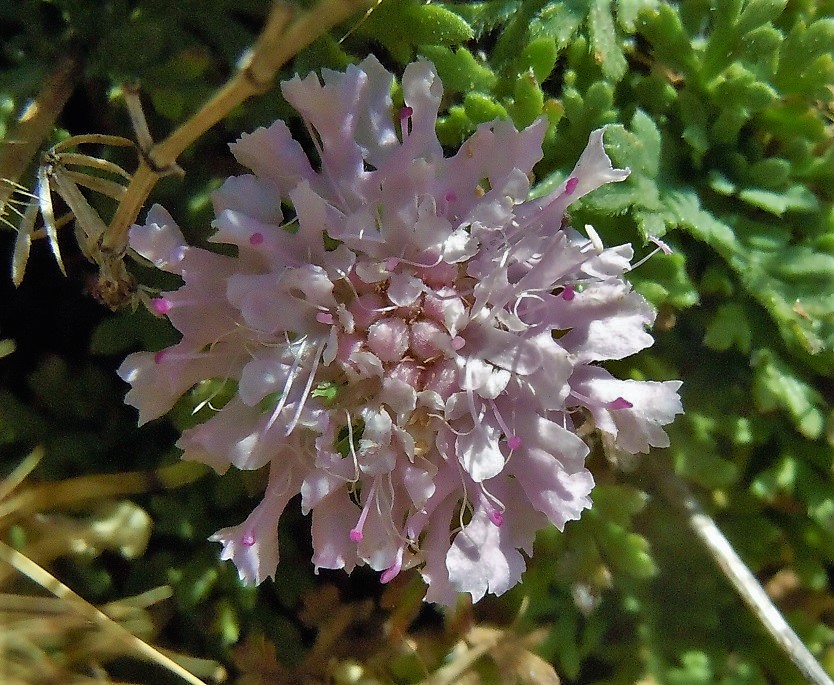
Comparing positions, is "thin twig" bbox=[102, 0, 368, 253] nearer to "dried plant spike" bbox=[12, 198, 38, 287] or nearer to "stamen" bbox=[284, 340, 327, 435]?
"dried plant spike" bbox=[12, 198, 38, 287]

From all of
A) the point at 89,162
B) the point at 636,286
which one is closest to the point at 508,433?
the point at 636,286

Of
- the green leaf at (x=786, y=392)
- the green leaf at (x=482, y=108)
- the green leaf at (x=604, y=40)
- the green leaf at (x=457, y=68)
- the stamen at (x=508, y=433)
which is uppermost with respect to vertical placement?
the green leaf at (x=604, y=40)

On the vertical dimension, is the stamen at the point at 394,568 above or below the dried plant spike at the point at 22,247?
below

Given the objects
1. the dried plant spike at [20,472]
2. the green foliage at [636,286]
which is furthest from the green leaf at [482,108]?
the dried plant spike at [20,472]

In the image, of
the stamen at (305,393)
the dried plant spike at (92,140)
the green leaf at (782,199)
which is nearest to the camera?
the stamen at (305,393)

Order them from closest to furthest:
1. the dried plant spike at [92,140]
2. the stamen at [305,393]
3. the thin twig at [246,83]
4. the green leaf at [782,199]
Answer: the thin twig at [246,83] < the stamen at [305,393] < the dried plant spike at [92,140] < the green leaf at [782,199]

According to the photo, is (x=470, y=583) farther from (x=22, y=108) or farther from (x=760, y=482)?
(x=22, y=108)

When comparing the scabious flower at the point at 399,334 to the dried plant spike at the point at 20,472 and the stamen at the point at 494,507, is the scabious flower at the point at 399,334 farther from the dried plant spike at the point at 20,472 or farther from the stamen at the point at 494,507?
the dried plant spike at the point at 20,472
